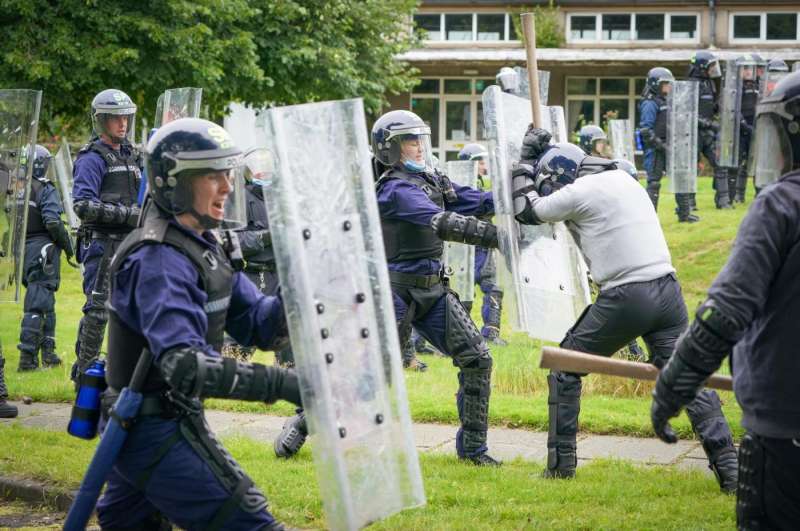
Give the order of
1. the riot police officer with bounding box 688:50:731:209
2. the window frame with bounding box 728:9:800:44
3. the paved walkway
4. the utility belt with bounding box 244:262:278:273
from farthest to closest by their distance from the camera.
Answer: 1. the window frame with bounding box 728:9:800:44
2. the riot police officer with bounding box 688:50:731:209
3. the utility belt with bounding box 244:262:278:273
4. the paved walkway

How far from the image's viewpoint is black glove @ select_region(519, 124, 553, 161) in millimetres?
6832

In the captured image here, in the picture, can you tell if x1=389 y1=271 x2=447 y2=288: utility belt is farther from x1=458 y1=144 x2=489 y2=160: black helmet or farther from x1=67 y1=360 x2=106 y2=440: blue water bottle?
x1=458 y1=144 x2=489 y2=160: black helmet

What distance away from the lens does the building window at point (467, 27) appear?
34.3 m

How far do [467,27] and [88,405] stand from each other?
31.5 metres

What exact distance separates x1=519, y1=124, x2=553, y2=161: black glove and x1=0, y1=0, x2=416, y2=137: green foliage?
1239 cm

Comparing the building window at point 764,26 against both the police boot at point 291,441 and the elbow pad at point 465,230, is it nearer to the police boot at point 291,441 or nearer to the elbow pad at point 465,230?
the elbow pad at point 465,230

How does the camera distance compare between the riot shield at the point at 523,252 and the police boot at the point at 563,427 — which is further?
the riot shield at the point at 523,252

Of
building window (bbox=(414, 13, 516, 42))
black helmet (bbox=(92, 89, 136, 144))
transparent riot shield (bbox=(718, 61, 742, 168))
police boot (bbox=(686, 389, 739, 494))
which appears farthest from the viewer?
building window (bbox=(414, 13, 516, 42))

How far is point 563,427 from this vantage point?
6.70m

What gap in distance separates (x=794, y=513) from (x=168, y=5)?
16.7 m

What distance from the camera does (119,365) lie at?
13.4 feet

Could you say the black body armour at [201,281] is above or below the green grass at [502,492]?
above

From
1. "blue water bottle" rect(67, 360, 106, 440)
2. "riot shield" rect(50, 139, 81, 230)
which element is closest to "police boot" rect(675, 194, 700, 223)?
"riot shield" rect(50, 139, 81, 230)

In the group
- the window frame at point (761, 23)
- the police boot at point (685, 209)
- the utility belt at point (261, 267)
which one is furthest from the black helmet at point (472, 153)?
the window frame at point (761, 23)
